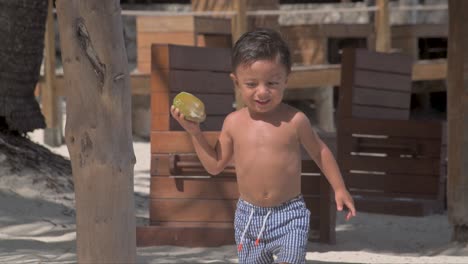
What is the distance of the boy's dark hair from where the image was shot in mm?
3600

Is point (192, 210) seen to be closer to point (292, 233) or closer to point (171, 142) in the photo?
point (171, 142)

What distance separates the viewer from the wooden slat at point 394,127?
296 inches

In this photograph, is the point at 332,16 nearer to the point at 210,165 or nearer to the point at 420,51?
the point at 420,51

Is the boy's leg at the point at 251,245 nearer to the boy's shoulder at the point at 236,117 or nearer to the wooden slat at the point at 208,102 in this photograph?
the boy's shoulder at the point at 236,117

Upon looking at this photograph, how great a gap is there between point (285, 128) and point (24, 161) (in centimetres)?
365

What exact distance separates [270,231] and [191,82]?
230cm

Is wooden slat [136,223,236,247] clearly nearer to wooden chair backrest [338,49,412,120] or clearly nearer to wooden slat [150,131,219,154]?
wooden slat [150,131,219,154]

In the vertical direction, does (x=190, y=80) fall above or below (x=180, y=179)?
above

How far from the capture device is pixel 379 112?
794 centimetres

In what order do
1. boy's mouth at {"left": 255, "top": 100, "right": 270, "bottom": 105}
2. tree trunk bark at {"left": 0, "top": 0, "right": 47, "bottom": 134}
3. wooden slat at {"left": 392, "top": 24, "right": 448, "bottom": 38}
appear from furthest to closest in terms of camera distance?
wooden slat at {"left": 392, "top": 24, "right": 448, "bottom": 38}, tree trunk bark at {"left": 0, "top": 0, "right": 47, "bottom": 134}, boy's mouth at {"left": 255, "top": 100, "right": 270, "bottom": 105}

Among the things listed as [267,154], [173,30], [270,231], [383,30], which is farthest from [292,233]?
[383,30]

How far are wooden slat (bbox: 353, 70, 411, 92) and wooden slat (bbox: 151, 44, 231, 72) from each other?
1.88 metres

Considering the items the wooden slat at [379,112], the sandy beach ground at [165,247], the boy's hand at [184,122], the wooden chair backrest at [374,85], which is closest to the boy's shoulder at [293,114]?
the boy's hand at [184,122]

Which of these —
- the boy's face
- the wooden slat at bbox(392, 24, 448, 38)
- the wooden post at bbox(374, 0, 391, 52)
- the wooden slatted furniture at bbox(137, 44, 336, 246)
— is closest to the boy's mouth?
the boy's face
